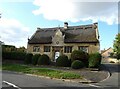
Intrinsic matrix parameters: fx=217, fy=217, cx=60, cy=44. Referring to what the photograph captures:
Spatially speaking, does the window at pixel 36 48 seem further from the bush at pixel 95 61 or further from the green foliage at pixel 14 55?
the bush at pixel 95 61

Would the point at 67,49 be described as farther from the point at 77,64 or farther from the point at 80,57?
the point at 77,64

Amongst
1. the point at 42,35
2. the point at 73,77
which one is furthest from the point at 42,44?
the point at 73,77

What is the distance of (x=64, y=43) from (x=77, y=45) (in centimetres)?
294

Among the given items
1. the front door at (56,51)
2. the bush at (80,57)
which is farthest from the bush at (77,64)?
the front door at (56,51)

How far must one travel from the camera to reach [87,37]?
43.4 metres

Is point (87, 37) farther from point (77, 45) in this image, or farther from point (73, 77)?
point (73, 77)

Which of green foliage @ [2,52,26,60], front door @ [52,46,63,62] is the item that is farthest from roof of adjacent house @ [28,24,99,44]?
green foliage @ [2,52,26,60]

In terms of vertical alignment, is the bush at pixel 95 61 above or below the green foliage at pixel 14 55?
below

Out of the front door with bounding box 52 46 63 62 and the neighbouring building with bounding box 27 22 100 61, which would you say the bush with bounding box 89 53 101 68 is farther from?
the front door with bounding box 52 46 63 62

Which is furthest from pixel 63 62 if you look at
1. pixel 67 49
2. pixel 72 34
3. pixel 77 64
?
pixel 72 34

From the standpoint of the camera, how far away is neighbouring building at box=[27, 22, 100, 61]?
1677 inches

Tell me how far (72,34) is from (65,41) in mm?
2725

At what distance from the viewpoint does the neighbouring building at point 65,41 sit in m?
42.6

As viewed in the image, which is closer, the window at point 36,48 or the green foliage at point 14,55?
the green foliage at point 14,55
